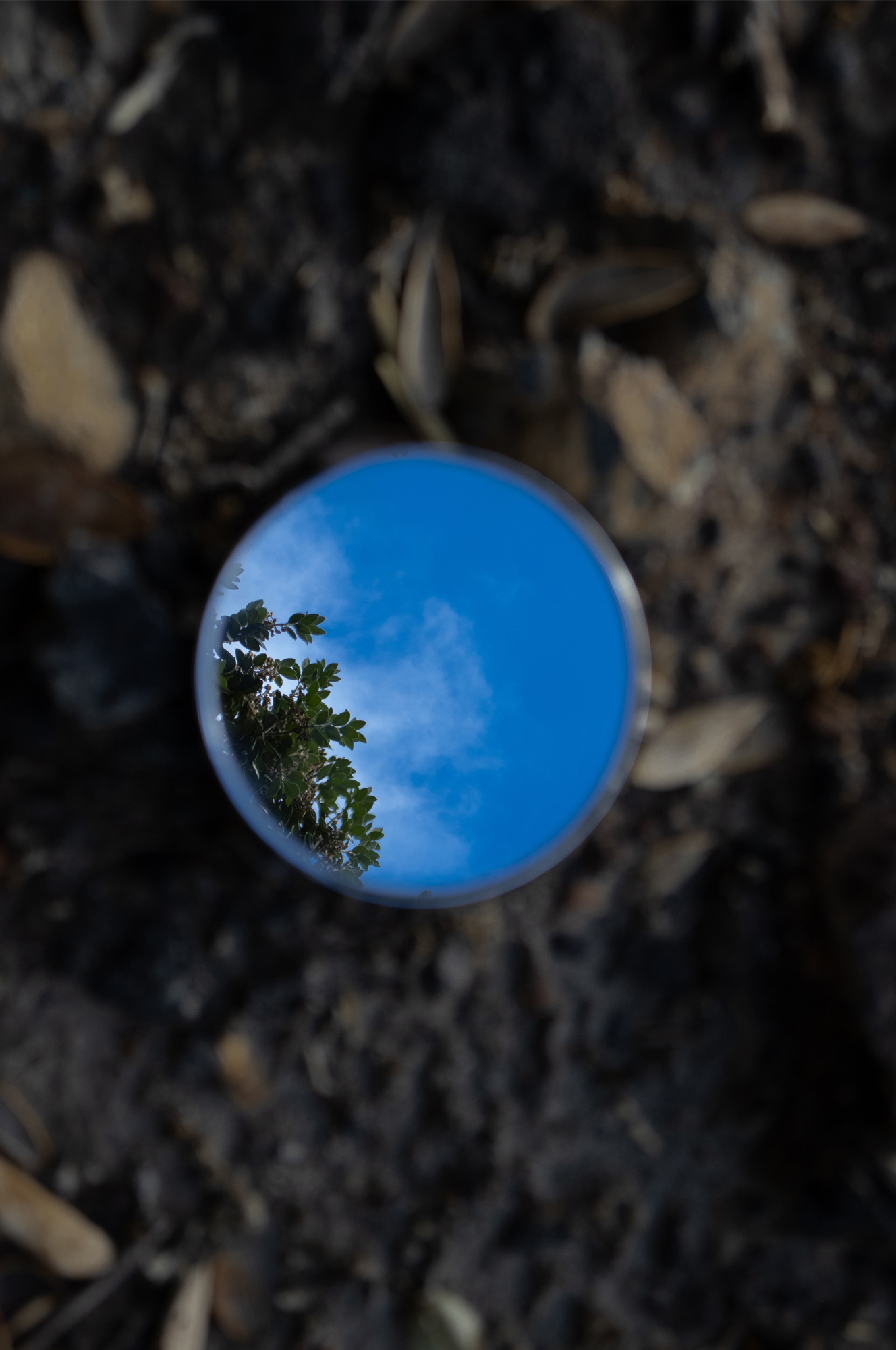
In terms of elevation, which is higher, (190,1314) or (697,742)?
(697,742)

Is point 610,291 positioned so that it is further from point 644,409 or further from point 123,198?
point 123,198

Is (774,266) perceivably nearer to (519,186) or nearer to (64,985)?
(519,186)

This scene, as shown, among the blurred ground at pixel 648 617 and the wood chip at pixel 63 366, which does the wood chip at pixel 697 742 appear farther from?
the wood chip at pixel 63 366

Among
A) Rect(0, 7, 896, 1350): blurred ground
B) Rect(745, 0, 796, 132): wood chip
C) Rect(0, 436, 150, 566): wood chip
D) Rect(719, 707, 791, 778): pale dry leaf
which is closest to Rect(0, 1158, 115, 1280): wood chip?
Rect(0, 7, 896, 1350): blurred ground

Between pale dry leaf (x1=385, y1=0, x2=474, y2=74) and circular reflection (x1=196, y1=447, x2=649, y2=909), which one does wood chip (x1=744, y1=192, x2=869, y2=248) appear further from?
circular reflection (x1=196, y1=447, x2=649, y2=909)

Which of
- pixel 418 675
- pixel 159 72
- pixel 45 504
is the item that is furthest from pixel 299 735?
pixel 159 72

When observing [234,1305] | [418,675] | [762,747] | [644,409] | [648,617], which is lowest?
[234,1305]

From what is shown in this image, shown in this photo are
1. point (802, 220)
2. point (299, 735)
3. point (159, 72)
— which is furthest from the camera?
point (802, 220)
